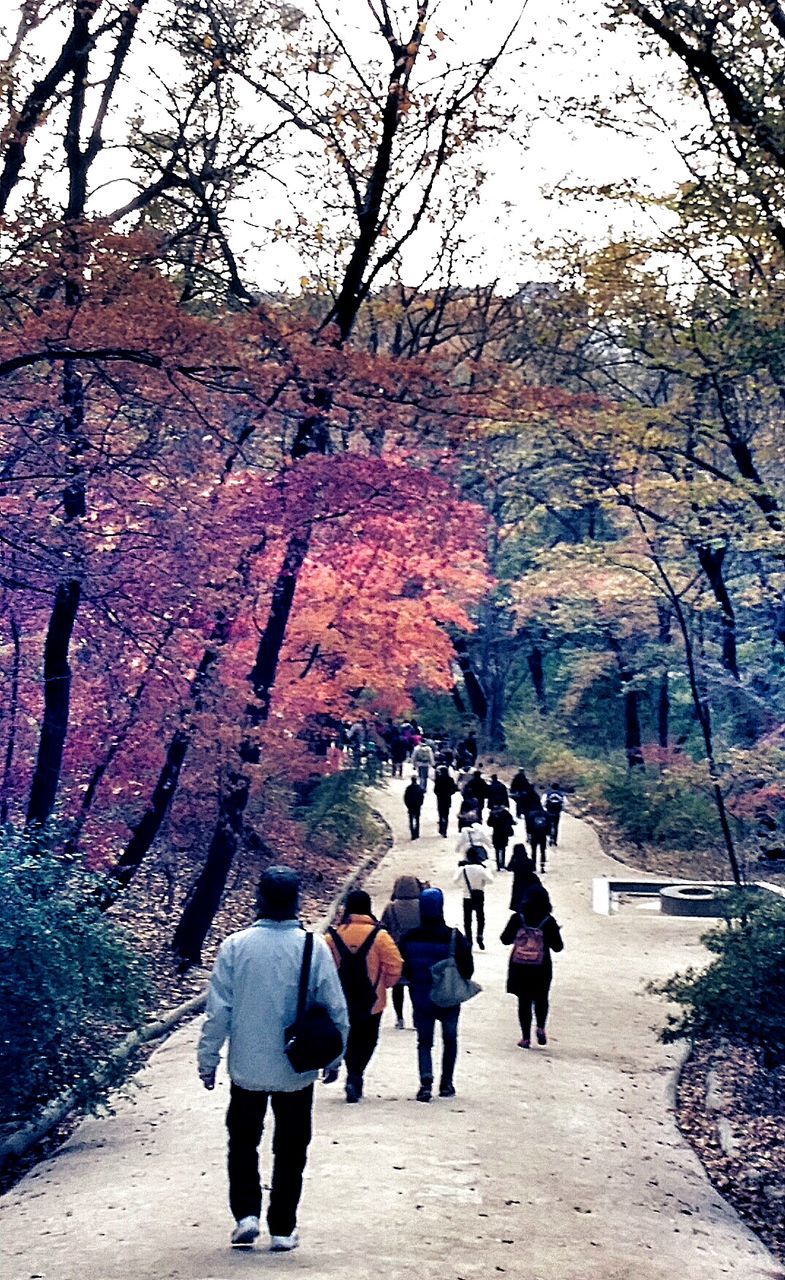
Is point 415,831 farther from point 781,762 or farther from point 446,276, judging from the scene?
point 446,276

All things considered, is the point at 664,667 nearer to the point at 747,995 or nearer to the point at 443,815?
the point at 443,815

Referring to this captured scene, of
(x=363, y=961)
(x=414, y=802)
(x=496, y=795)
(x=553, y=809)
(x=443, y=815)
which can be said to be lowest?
(x=363, y=961)

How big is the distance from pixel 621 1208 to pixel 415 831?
24410mm

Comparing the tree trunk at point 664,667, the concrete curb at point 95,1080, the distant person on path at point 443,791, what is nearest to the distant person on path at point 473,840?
the concrete curb at point 95,1080

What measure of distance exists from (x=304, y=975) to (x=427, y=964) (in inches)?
170

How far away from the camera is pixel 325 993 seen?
640 cm

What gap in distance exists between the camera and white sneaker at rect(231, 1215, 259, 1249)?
647 centimetres

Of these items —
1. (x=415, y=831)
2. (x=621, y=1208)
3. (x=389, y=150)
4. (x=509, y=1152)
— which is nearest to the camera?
(x=621, y=1208)

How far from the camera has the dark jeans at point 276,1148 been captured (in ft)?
20.9

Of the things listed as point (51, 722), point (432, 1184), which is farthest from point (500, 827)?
point (432, 1184)

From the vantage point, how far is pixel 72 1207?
791 cm

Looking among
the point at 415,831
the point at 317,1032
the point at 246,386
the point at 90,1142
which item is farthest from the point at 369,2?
the point at 415,831

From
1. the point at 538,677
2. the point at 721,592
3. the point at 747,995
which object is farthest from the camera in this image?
the point at 538,677

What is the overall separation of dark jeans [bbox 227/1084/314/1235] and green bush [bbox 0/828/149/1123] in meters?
4.05
